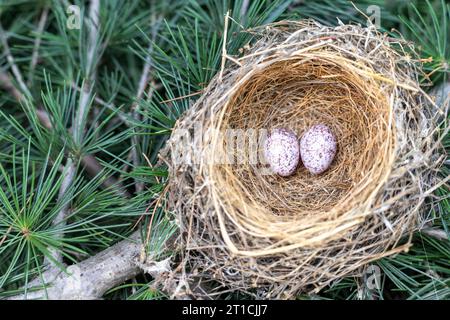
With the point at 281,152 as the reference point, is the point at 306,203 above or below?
below

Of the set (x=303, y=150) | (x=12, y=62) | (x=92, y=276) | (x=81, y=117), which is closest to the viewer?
(x=92, y=276)

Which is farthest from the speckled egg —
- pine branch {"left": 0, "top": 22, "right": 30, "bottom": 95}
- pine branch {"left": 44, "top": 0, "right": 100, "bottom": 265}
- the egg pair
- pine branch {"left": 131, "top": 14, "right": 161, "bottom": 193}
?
pine branch {"left": 0, "top": 22, "right": 30, "bottom": 95}

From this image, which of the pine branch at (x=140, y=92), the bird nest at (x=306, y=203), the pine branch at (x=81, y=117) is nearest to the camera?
the bird nest at (x=306, y=203)

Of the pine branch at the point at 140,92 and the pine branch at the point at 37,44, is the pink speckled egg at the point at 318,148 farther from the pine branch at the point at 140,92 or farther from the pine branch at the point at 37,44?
the pine branch at the point at 37,44

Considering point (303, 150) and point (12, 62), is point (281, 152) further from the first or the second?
point (12, 62)

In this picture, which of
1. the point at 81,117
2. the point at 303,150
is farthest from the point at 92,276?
the point at 303,150

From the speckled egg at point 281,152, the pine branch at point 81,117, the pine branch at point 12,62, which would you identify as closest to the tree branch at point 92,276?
the pine branch at point 81,117

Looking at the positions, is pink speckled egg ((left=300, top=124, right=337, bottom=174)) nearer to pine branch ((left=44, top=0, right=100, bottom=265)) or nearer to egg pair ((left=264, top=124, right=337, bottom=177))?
egg pair ((left=264, top=124, right=337, bottom=177))

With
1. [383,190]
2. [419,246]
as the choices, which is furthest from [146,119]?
[419,246]
